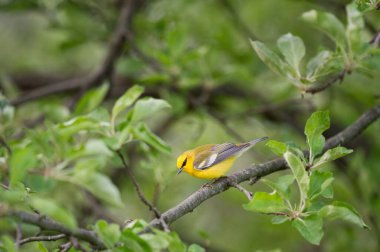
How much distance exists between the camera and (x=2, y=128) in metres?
2.21

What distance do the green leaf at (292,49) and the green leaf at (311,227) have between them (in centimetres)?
92

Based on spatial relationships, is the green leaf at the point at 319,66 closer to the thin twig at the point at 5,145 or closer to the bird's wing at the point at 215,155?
the bird's wing at the point at 215,155

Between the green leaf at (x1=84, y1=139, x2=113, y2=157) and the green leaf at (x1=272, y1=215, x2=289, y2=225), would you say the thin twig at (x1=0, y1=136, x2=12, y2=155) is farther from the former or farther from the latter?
the green leaf at (x1=272, y1=215, x2=289, y2=225)

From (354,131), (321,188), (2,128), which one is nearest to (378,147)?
(354,131)

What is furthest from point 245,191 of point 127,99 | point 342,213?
point 127,99

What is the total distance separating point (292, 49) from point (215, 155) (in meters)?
0.78

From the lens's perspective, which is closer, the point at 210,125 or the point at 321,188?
the point at 321,188

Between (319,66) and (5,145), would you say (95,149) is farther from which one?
(319,66)

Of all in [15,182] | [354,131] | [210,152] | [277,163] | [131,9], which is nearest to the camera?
[15,182]

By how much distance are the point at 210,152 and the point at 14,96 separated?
2.57m

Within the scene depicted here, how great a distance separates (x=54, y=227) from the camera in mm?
1946

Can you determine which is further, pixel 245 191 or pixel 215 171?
pixel 215 171

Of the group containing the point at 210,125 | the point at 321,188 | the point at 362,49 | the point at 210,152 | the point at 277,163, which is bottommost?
the point at 210,125

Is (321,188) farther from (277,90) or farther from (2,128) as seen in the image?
(277,90)
